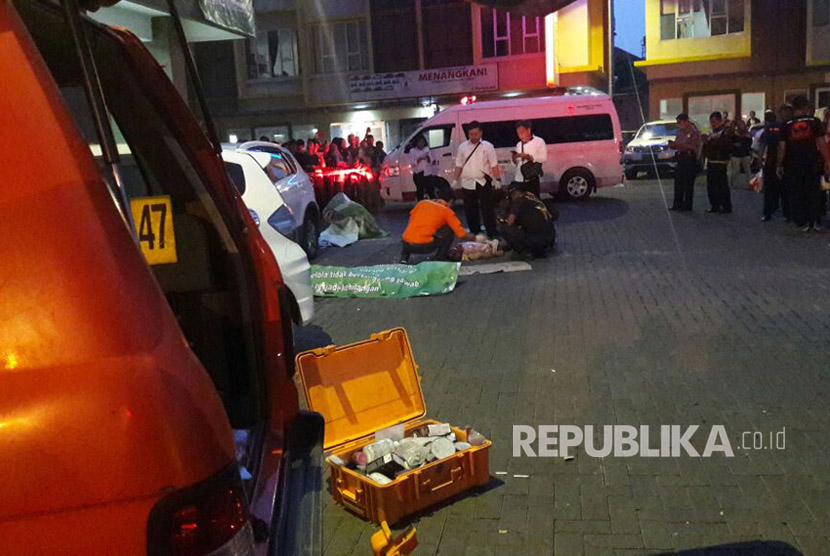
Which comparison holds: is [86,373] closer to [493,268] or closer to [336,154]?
[493,268]

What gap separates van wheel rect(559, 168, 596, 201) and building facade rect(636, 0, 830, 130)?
47.5 feet

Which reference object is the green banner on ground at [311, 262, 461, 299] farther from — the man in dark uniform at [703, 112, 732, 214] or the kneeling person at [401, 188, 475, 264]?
the man in dark uniform at [703, 112, 732, 214]

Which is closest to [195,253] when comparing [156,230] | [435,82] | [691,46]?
[156,230]

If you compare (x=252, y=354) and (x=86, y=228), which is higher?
(x=86, y=228)

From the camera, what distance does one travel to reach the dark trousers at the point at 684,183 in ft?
47.5

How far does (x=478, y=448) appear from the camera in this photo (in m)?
3.90

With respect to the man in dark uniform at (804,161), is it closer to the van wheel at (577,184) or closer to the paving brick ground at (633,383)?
the paving brick ground at (633,383)

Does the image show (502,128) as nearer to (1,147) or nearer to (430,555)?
(430,555)

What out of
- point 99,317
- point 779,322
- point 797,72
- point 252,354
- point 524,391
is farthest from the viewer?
point 797,72

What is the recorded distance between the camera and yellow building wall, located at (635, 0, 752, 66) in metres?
31.2

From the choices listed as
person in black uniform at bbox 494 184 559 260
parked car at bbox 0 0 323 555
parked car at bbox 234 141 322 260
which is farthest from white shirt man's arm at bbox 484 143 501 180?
parked car at bbox 0 0 323 555

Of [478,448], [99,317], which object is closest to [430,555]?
[478,448]

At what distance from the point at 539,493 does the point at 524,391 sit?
1448 millimetres

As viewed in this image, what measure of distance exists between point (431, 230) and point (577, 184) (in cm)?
873
